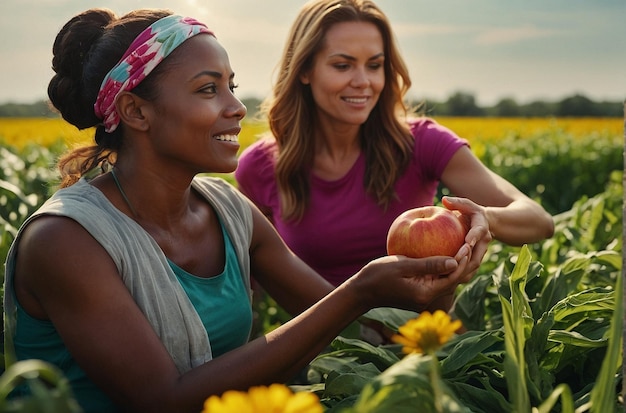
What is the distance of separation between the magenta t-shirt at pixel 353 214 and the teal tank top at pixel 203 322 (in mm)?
1059

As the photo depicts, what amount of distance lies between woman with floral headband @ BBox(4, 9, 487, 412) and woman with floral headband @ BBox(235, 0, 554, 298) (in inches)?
31.5

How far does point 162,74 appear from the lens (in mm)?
2330

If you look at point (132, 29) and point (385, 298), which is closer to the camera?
point (385, 298)

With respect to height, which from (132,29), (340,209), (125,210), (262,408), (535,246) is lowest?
(535,246)

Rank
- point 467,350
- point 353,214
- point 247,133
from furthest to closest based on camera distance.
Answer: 1. point 247,133
2. point 353,214
3. point 467,350

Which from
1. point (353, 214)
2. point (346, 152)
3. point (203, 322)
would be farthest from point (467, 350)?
point (346, 152)

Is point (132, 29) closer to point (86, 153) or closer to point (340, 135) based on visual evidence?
point (86, 153)

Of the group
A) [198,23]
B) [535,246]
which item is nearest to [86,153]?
[198,23]

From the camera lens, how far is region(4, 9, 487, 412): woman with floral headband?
1973 mm

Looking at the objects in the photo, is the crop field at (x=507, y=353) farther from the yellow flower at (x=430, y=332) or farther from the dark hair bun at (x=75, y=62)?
the dark hair bun at (x=75, y=62)

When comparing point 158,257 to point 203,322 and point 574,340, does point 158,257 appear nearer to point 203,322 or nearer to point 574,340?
point 203,322

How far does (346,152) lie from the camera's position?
3758 mm

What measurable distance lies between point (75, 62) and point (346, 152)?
1587 millimetres

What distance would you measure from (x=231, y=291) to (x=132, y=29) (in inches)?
33.4
